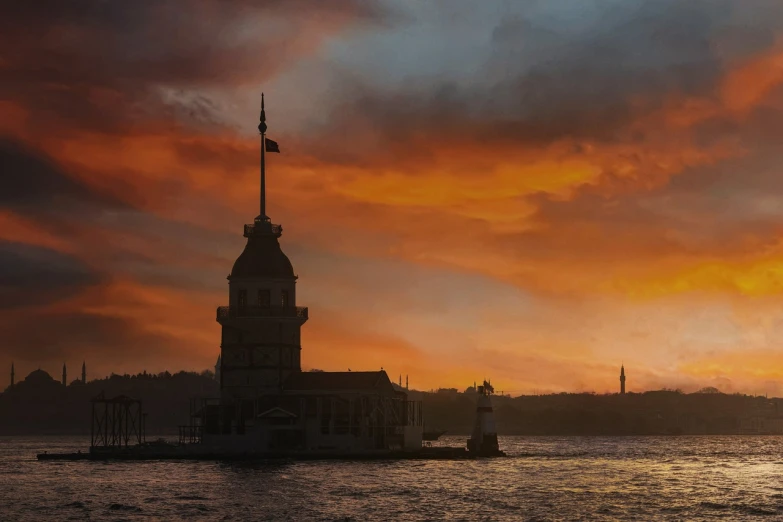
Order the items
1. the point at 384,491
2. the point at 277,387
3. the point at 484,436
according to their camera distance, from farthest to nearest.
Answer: the point at 484,436
the point at 277,387
the point at 384,491

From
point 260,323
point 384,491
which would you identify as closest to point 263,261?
point 260,323

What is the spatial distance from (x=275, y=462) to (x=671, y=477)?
126 ft

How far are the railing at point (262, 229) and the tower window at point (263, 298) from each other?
255 inches

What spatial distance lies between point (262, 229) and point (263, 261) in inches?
139

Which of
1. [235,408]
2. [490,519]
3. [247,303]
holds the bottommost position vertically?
[490,519]

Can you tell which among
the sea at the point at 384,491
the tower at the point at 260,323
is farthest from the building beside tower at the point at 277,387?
the sea at the point at 384,491

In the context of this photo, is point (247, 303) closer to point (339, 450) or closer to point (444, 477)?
point (339, 450)

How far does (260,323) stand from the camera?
137m

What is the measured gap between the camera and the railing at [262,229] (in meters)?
140

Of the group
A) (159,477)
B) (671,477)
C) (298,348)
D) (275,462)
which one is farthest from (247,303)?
(671,477)

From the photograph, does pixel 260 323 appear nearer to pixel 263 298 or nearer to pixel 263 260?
pixel 263 298

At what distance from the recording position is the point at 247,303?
13788 centimetres

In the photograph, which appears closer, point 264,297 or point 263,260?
point 264,297

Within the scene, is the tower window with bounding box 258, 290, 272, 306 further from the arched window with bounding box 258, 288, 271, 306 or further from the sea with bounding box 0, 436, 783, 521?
the sea with bounding box 0, 436, 783, 521
